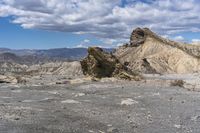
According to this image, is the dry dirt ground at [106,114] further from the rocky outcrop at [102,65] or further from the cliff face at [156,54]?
the cliff face at [156,54]

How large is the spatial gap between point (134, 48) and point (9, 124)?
109 m

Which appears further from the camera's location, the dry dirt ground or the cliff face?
the cliff face

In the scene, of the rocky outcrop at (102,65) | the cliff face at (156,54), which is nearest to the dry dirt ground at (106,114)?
the rocky outcrop at (102,65)

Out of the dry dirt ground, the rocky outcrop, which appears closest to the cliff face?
the rocky outcrop

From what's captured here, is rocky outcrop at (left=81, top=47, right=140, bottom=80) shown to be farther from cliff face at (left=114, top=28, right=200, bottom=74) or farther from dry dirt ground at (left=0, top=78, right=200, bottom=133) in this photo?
cliff face at (left=114, top=28, right=200, bottom=74)

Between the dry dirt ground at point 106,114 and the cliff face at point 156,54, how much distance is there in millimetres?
70872

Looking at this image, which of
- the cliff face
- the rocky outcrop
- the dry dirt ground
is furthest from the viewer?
the cliff face

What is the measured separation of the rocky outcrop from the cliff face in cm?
4835

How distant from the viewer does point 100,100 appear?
3425 cm

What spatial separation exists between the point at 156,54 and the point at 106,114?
97.5 meters

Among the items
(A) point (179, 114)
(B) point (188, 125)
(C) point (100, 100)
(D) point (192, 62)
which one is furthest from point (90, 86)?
(D) point (192, 62)

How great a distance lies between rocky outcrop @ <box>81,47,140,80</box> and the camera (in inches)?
2240

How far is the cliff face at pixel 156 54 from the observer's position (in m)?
112

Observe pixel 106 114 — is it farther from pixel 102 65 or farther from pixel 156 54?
pixel 156 54
